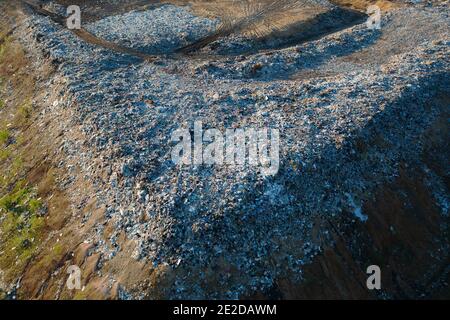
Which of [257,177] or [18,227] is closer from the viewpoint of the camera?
[257,177]

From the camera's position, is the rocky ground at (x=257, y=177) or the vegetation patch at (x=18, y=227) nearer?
the rocky ground at (x=257, y=177)

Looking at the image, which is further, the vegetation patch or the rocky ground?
the vegetation patch

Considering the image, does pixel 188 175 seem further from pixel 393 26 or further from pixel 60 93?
pixel 393 26

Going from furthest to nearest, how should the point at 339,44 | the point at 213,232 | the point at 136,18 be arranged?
the point at 136,18 < the point at 339,44 < the point at 213,232

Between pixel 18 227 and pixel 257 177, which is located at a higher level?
pixel 257 177
